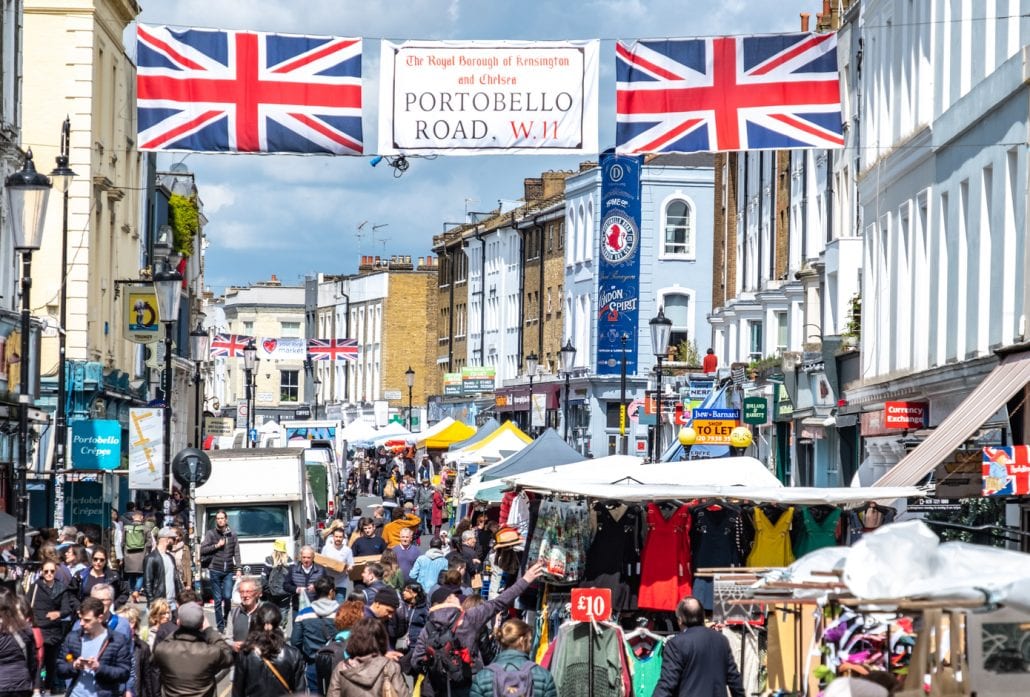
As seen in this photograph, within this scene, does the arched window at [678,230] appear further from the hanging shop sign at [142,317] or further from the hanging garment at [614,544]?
the hanging garment at [614,544]

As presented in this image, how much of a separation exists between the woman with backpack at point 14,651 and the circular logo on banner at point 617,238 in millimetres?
53732

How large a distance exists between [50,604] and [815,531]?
728 centimetres

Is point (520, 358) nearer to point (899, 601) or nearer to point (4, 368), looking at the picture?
point (4, 368)

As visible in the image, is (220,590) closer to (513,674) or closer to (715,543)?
(715,543)

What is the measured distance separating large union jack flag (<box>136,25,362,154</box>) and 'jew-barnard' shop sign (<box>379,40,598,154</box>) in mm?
477

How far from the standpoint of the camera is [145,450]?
28703 millimetres

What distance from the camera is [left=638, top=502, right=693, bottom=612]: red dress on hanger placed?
1731 centimetres

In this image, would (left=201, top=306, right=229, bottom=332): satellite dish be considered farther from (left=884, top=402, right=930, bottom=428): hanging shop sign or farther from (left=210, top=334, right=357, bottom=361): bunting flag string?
(left=884, top=402, right=930, bottom=428): hanging shop sign

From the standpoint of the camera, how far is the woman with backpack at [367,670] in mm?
12492

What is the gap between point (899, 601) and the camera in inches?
310

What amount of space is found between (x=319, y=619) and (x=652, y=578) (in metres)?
3.35

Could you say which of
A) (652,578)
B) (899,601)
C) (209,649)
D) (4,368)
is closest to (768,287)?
(4,368)

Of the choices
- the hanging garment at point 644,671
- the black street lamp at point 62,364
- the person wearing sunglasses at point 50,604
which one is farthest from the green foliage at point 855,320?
the hanging garment at point 644,671

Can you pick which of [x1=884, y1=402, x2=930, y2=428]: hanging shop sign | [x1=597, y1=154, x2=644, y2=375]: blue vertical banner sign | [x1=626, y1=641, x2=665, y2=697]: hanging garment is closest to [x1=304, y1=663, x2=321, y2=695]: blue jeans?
[x1=626, y1=641, x2=665, y2=697]: hanging garment
